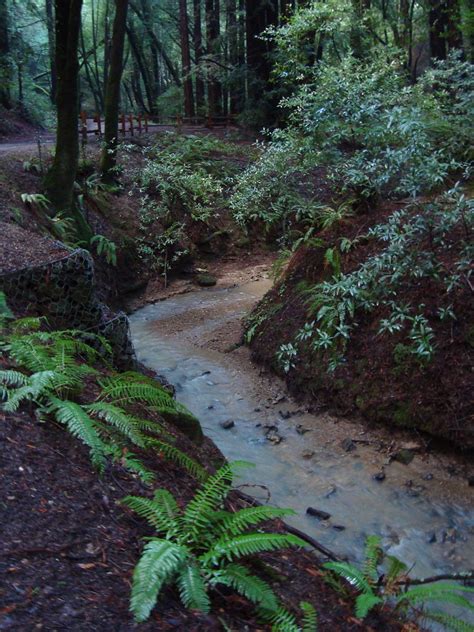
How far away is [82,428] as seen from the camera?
3.70 metres

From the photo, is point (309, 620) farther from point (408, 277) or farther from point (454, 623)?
point (408, 277)

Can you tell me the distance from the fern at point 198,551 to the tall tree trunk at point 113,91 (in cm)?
1417

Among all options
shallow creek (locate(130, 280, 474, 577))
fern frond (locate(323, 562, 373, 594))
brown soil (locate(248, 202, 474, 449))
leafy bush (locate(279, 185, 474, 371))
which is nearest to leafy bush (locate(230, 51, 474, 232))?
leafy bush (locate(279, 185, 474, 371))

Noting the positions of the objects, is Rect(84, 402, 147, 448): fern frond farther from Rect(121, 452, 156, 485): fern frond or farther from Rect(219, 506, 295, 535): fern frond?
Rect(219, 506, 295, 535): fern frond

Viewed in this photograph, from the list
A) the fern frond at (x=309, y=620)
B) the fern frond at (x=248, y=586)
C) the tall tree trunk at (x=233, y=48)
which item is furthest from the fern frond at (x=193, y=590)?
the tall tree trunk at (x=233, y=48)

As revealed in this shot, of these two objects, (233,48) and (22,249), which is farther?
(233,48)

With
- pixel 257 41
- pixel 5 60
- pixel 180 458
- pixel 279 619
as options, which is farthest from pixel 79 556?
Answer: pixel 5 60

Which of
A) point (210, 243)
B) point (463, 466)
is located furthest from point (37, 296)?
point (210, 243)

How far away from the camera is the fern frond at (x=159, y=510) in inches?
126

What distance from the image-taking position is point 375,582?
12.7 feet

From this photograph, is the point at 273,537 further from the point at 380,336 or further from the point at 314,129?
the point at 314,129

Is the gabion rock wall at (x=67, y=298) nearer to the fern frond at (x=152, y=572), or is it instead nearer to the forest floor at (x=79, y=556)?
the forest floor at (x=79, y=556)

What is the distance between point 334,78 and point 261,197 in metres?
4.28

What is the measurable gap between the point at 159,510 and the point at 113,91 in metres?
14.8
